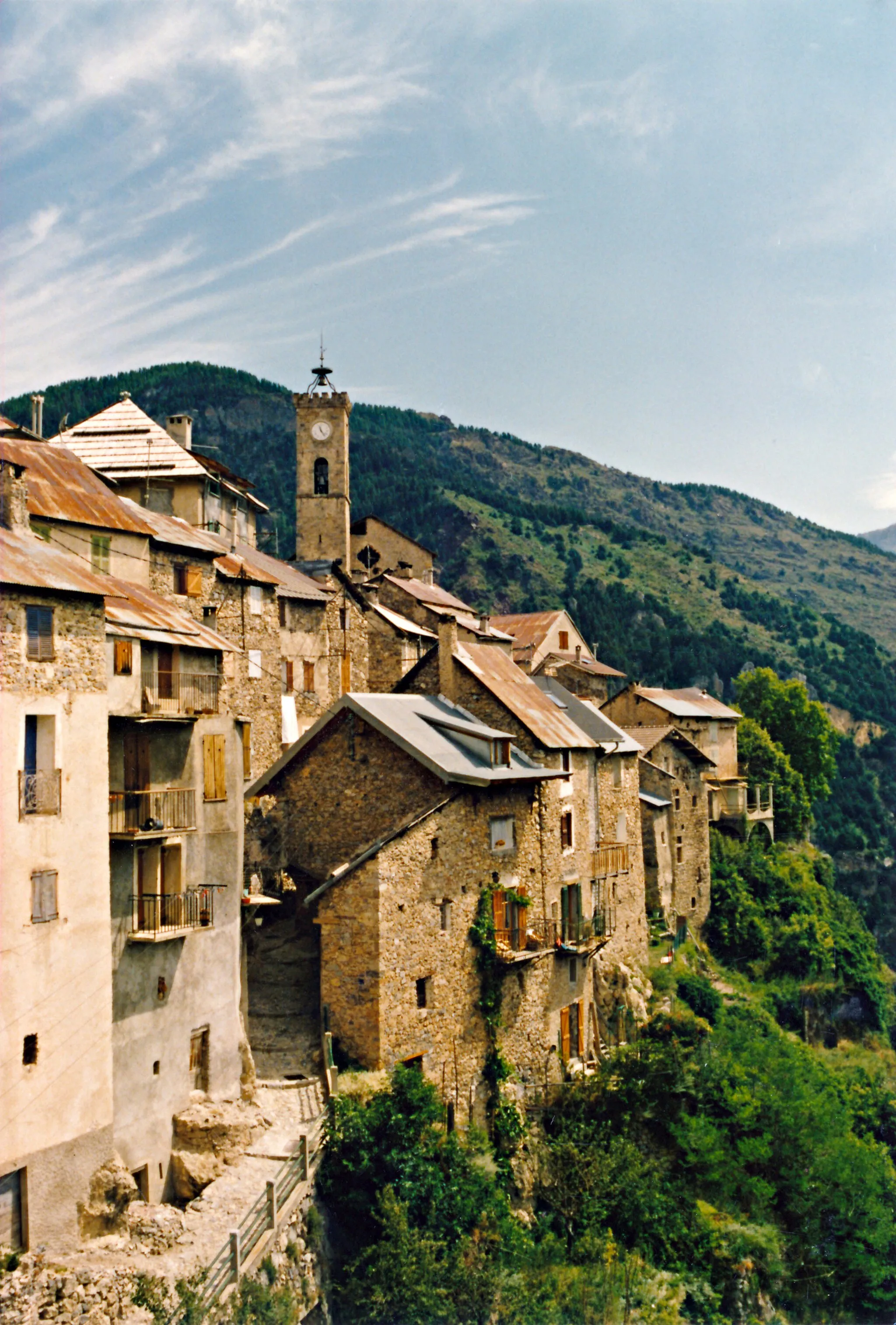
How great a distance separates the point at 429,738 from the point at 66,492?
11.6 meters

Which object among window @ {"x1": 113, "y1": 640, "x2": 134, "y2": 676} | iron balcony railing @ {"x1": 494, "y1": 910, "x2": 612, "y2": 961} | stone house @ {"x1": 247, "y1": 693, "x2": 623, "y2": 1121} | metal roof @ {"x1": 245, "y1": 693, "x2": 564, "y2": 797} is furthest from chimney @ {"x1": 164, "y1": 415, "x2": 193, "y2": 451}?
window @ {"x1": 113, "y1": 640, "x2": 134, "y2": 676}

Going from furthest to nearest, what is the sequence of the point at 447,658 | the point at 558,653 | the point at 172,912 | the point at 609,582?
the point at 609,582 < the point at 558,653 < the point at 447,658 < the point at 172,912

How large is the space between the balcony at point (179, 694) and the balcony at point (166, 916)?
3.73 meters

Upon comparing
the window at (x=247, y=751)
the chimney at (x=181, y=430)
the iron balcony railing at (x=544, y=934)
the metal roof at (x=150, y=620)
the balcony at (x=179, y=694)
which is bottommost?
the iron balcony railing at (x=544, y=934)

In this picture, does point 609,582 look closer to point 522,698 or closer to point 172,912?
point 522,698

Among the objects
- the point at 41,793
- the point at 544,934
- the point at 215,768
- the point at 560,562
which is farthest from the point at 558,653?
the point at 560,562

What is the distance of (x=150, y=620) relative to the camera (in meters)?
25.8

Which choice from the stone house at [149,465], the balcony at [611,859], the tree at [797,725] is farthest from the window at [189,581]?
the tree at [797,725]

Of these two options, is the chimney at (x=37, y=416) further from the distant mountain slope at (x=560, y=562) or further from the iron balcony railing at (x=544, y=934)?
the distant mountain slope at (x=560, y=562)

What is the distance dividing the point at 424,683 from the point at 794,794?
138 feet

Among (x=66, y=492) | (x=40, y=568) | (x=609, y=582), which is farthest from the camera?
(x=609, y=582)

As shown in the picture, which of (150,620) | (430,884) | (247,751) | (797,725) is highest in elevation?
(150,620)

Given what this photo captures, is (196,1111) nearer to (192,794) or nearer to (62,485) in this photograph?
(192,794)

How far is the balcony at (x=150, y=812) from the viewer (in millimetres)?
23578
